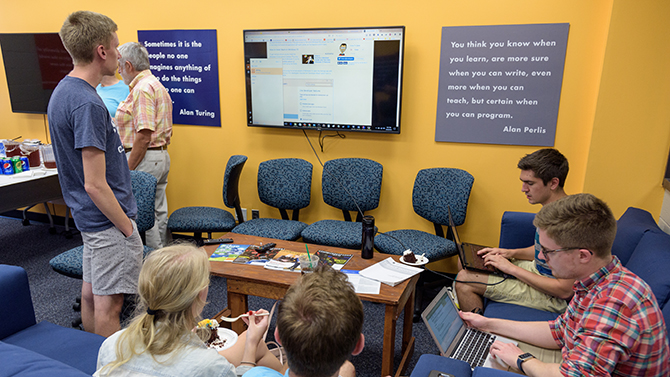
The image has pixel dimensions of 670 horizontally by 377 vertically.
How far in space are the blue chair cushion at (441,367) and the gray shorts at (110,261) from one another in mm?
1321

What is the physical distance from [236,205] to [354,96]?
4.23ft

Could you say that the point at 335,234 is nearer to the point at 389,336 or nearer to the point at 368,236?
the point at 368,236

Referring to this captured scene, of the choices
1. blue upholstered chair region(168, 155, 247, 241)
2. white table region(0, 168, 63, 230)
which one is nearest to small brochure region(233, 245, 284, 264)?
blue upholstered chair region(168, 155, 247, 241)

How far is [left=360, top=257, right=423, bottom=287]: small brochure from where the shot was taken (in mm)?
1995

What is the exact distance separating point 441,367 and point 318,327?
2.46 ft

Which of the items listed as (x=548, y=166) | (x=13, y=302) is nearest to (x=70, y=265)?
(x=13, y=302)

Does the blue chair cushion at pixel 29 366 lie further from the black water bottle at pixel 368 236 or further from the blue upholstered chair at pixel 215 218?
the blue upholstered chair at pixel 215 218

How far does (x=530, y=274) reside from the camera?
6.91ft

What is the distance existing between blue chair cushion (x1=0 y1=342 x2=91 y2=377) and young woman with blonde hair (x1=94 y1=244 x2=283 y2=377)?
9cm

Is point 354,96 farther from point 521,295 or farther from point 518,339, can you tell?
point 518,339

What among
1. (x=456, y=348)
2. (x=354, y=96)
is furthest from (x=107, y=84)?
(x=456, y=348)

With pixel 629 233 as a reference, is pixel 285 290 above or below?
below

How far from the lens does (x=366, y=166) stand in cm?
331

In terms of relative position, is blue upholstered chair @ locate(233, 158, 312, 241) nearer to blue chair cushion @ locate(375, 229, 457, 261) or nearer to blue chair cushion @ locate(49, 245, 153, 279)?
blue chair cushion @ locate(375, 229, 457, 261)
